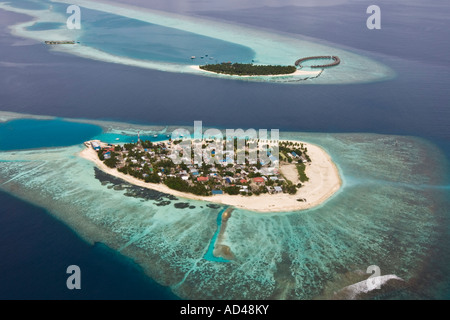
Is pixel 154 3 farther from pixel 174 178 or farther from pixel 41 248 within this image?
pixel 41 248

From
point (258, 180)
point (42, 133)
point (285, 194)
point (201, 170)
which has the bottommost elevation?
point (285, 194)

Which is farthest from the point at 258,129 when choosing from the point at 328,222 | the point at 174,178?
the point at 328,222

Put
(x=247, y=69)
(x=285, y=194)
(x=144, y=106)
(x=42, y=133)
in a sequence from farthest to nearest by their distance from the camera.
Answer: (x=247, y=69), (x=144, y=106), (x=42, y=133), (x=285, y=194)

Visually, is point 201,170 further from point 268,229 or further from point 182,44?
point 182,44

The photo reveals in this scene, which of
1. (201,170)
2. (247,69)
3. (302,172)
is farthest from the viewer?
(247,69)

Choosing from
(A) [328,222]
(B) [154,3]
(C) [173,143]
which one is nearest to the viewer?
(A) [328,222]

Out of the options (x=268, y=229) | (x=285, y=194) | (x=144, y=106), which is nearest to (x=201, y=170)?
(x=285, y=194)
